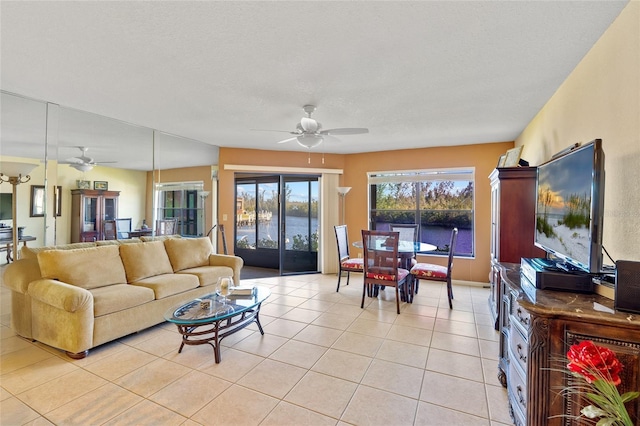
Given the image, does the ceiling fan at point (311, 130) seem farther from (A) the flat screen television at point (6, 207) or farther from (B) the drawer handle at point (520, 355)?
(A) the flat screen television at point (6, 207)

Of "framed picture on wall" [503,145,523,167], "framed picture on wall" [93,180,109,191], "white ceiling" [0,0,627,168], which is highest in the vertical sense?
"white ceiling" [0,0,627,168]

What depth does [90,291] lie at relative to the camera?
2912 mm

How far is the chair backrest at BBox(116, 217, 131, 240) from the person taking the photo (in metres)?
3.98

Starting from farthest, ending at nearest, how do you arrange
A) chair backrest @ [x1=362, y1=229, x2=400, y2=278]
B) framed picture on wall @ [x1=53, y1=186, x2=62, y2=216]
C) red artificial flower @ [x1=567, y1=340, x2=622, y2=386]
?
chair backrest @ [x1=362, y1=229, x2=400, y2=278]
framed picture on wall @ [x1=53, y1=186, x2=62, y2=216]
red artificial flower @ [x1=567, y1=340, x2=622, y2=386]

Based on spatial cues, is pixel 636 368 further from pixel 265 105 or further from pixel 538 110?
pixel 265 105

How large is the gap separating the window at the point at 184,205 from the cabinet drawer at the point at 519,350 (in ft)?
15.2

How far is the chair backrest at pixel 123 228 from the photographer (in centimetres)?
398

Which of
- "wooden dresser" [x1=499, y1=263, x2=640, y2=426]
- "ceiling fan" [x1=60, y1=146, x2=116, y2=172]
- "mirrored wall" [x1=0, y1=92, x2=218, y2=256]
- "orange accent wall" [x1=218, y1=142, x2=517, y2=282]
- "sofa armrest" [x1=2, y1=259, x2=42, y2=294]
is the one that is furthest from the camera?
"orange accent wall" [x1=218, y1=142, x2=517, y2=282]

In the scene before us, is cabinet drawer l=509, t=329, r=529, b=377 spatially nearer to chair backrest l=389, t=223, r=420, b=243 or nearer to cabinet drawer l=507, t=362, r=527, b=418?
cabinet drawer l=507, t=362, r=527, b=418

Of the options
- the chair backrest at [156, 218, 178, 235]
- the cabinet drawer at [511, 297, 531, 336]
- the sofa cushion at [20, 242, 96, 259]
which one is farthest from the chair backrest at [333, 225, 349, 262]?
the sofa cushion at [20, 242, 96, 259]

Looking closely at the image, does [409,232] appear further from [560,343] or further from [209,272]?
[560,343]

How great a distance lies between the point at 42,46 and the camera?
6.77ft

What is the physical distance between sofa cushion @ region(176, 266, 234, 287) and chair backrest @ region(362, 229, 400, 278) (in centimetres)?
201

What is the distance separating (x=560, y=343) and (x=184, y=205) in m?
4.95
